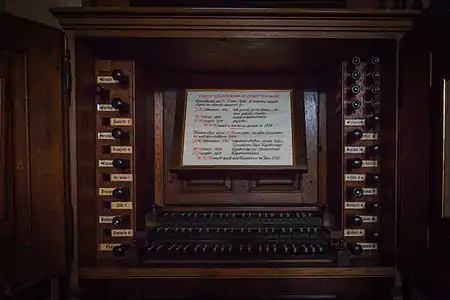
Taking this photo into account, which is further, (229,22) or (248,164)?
(248,164)

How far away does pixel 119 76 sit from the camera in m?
1.50

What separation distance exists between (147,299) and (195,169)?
53 cm

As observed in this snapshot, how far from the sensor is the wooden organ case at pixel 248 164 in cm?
139

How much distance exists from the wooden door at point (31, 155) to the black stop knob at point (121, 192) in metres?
0.19

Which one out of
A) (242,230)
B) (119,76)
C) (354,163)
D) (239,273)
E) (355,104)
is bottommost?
(239,273)

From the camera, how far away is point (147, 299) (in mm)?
1608

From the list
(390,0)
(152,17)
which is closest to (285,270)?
(152,17)

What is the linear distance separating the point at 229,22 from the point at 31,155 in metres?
0.76

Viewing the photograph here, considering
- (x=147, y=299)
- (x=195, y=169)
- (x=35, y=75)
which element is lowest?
(x=147, y=299)

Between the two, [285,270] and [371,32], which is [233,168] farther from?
[371,32]

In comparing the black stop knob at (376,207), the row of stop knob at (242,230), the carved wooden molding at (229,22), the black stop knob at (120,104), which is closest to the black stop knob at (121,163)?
the black stop knob at (120,104)

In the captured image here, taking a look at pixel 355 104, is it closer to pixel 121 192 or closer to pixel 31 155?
pixel 121 192

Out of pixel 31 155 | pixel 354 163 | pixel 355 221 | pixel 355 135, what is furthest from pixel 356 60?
pixel 31 155

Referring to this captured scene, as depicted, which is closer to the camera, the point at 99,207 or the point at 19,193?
the point at 19,193
